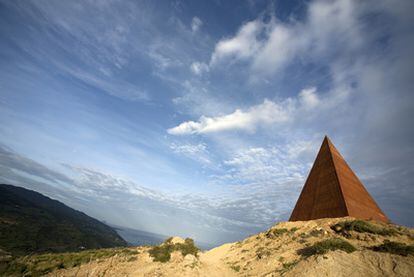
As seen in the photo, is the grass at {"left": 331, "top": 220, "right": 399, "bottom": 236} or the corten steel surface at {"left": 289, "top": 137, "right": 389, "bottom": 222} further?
the corten steel surface at {"left": 289, "top": 137, "right": 389, "bottom": 222}

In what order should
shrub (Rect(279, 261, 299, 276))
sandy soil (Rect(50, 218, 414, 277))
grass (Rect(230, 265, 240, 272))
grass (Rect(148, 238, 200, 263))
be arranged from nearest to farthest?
1. sandy soil (Rect(50, 218, 414, 277))
2. shrub (Rect(279, 261, 299, 276))
3. grass (Rect(230, 265, 240, 272))
4. grass (Rect(148, 238, 200, 263))

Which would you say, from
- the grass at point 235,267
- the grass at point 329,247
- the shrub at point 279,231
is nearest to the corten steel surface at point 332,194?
the shrub at point 279,231

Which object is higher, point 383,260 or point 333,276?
point 383,260

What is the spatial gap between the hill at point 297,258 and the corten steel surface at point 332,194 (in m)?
2.61

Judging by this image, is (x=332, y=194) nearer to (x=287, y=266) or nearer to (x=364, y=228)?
(x=364, y=228)

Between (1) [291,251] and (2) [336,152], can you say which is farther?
(2) [336,152]

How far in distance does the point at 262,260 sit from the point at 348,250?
6059mm

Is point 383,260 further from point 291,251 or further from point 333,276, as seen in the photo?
point 291,251

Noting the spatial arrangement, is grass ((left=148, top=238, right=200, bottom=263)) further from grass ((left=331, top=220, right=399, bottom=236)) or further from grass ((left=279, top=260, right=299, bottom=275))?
grass ((left=331, top=220, right=399, bottom=236))

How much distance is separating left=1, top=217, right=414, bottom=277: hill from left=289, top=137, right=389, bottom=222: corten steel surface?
261cm

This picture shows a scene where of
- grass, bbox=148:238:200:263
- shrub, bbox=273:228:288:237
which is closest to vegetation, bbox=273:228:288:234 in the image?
shrub, bbox=273:228:288:237

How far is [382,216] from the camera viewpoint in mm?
25859

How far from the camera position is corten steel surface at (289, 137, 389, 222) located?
2294 cm

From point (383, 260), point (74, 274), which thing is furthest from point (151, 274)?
point (383, 260)
